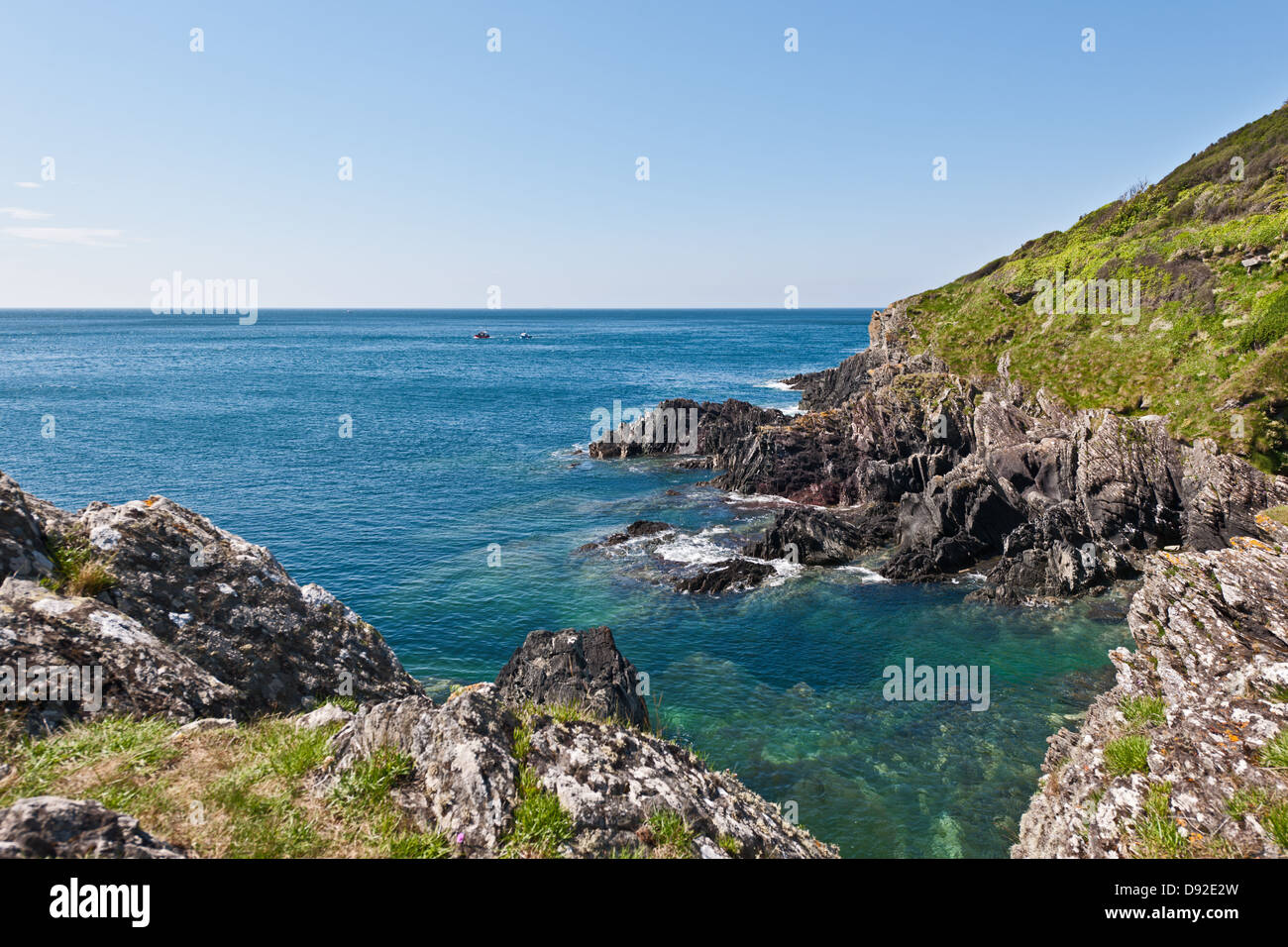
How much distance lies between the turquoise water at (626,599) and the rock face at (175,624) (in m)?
15.9

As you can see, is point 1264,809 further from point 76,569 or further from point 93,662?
point 76,569

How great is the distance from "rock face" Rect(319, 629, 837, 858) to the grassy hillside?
4178 centimetres

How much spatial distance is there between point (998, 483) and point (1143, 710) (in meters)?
31.0

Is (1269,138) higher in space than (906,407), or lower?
higher

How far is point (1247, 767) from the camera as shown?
33.0 ft

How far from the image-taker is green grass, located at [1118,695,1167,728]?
44.8 feet

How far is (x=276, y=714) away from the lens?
10.5 m

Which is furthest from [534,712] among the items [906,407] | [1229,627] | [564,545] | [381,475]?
[381,475]

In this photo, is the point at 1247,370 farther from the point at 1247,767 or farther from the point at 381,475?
the point at 381,475

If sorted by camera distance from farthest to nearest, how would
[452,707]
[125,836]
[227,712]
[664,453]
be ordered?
[664,453], [227,712], [452,707], [125,836]

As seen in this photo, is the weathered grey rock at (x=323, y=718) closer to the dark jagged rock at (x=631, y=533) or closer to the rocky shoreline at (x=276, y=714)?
the rocky shoreline at (x=276, y=714)

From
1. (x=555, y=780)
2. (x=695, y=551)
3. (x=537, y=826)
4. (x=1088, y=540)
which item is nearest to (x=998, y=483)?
(x=1088, y=540)
